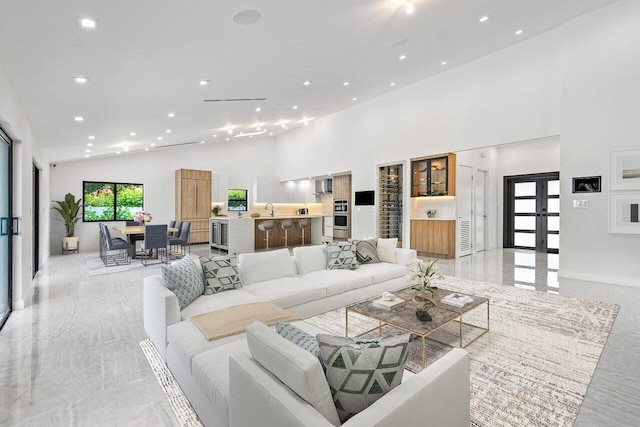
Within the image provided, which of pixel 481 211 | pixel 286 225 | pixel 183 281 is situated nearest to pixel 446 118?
pixel 481 211

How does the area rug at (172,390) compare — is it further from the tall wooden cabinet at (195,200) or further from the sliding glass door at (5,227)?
the tall wooden cabinet at (195,200)

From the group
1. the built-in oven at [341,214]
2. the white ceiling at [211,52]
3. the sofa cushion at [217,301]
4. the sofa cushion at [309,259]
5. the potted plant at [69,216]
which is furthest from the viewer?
the built-in oven at [341,214]

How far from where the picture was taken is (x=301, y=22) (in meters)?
3.70

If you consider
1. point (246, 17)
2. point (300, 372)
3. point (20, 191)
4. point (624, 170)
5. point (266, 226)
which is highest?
point (246, 17)

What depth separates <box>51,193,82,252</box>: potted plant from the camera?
28.3ft

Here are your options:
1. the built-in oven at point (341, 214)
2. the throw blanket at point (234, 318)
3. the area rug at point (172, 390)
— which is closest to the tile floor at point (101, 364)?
the area rug at point (172, 390)

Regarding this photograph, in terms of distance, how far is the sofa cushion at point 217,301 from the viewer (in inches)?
103

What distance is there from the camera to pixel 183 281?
277cm

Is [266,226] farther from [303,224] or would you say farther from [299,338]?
[299,338]

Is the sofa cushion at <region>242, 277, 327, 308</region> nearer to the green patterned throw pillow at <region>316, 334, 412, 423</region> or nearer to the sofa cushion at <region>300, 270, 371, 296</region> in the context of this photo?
the sofa cushion at <region>300, 270, 371, 296</region>

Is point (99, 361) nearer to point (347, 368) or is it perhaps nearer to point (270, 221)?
point (347, 368)

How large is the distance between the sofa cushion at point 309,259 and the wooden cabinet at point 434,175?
181 inches

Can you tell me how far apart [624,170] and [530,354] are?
426 cm

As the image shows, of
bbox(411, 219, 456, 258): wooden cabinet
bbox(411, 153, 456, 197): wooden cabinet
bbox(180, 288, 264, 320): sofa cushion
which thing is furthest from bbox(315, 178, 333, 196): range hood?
bbox(180, 288, 264, 320): sofa cushion
